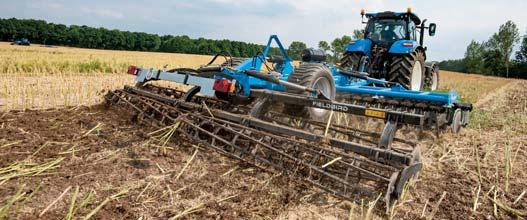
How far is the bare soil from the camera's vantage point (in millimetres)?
2545

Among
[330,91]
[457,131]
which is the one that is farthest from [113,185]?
[457,131]

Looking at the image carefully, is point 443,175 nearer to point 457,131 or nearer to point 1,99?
A: point 457,131

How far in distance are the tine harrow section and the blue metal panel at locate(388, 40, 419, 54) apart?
14.1 ft

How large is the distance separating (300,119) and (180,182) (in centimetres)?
171

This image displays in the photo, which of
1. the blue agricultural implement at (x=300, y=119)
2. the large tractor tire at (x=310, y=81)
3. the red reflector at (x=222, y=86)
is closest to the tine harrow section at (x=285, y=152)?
the blue agricultural implement at (x=300, y=119)

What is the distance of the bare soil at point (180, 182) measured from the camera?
2545 mm

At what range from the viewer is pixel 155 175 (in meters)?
3.10

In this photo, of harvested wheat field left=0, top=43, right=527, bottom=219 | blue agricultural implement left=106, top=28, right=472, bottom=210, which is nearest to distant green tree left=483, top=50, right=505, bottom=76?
blue agricultural implement left=106, top=28, right=472, bottom=210

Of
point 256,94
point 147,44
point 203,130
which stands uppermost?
point 147,44

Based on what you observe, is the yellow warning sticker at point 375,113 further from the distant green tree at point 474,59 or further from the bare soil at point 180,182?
the distant green tree at point 474,59

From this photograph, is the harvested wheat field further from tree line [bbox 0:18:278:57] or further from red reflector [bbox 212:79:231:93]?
tree line [bbox 0:18:278:57]

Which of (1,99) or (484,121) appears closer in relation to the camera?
(1,99)

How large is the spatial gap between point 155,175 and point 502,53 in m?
59.3

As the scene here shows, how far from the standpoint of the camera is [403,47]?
291 inches
